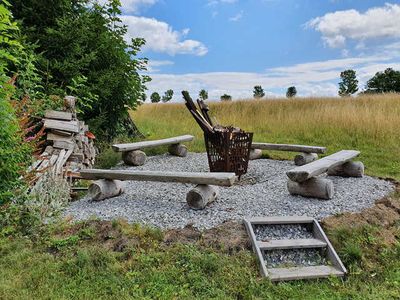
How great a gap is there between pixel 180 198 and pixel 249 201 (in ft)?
2.96

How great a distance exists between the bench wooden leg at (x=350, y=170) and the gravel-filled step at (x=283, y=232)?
8.37 feet

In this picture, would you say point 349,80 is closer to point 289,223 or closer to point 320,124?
point 320,124

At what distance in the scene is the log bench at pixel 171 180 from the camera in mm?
4187

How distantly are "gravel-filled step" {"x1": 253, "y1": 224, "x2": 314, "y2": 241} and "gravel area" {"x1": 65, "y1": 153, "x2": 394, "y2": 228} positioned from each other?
0.29m

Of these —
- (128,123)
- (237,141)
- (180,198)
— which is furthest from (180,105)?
(180,198)

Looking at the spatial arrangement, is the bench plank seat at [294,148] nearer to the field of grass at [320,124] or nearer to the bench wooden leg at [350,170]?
the field of grass at [320,124]

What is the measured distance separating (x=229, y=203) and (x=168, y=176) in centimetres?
82

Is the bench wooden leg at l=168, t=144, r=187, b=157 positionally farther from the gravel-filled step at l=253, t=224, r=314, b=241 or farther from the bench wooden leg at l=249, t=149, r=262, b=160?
the gravel-filled step at l=253, t=224, r=314, b=241

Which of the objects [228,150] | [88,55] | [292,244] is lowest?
[292,244]

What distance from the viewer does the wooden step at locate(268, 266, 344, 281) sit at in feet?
10.1

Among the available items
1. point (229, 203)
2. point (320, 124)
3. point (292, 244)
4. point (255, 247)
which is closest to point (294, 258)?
point (292, 244)

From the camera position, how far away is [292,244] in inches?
137

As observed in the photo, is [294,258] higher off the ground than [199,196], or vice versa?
[199,196]

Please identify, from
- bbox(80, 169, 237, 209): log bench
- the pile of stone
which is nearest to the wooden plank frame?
bbox(80, 169, 237, 209): log bench
